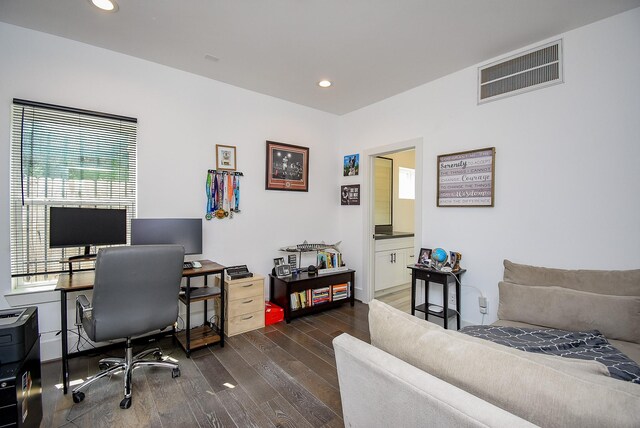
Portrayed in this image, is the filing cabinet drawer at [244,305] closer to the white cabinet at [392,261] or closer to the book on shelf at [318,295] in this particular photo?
the book on shelf at [318,295]

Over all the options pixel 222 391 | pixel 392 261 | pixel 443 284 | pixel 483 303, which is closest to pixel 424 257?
pixel 443 284

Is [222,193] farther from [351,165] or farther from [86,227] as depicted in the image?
[351,165]

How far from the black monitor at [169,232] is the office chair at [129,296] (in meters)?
0.70

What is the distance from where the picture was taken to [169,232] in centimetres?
273

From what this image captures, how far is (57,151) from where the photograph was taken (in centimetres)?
246

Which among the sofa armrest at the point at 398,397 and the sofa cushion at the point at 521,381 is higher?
the sofa cushion at the point at 521,381

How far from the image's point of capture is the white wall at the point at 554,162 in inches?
81.8

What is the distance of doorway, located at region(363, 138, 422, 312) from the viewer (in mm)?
3509

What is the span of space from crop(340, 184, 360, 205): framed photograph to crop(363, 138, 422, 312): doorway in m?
0.19

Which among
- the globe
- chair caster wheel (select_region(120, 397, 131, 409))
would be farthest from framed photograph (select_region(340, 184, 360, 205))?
chair caster wheel (select_region(120, 397, 131, 409))

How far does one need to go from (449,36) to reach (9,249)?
13.1ft

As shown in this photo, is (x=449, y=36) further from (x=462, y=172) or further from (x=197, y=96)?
(x=197, y=96)

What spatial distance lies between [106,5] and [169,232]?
181 cm

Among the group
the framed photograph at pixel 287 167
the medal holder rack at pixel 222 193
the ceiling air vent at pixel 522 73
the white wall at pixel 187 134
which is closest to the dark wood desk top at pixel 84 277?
the white wall at pixel 187 134
